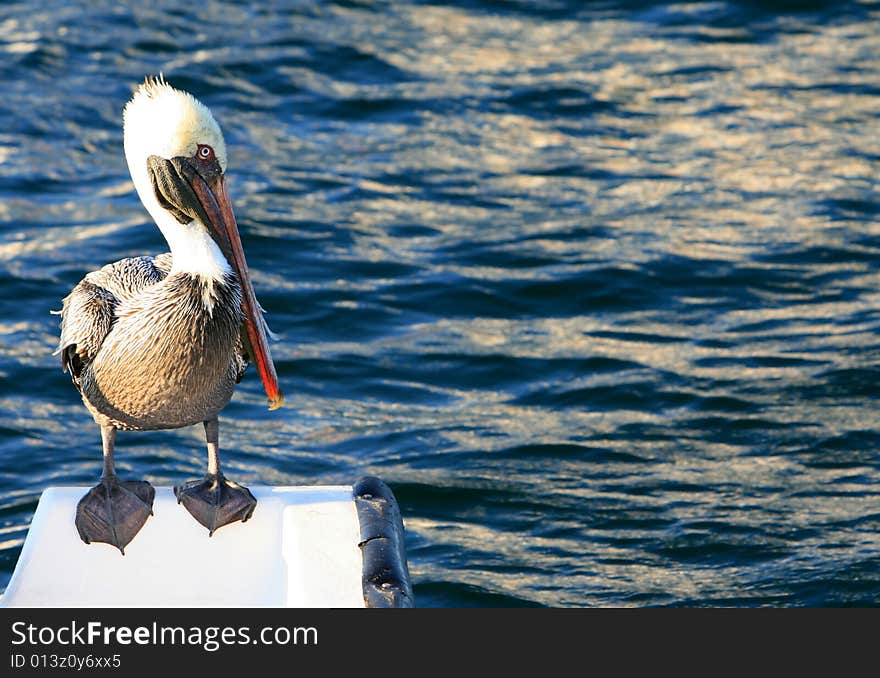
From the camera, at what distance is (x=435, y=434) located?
8.43 m

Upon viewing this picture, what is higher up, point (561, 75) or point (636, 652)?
point (561, 75)

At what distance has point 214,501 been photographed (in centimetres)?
561

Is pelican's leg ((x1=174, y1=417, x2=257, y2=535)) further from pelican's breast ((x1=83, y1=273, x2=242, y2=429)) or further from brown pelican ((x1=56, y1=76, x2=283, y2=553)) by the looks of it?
pelican's breast ((x1=83, y1=273, x2=242, y2=429))

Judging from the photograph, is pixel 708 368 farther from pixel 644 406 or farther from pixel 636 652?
pixel 636 652

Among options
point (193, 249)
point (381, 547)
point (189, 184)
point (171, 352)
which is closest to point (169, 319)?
point (171, 352)

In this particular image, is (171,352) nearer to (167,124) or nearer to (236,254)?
(236,254)

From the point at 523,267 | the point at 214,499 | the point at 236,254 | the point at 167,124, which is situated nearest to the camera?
the point at 167,124

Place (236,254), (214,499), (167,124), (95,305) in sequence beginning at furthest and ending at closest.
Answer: (214,499), (95,305), (236,254), (167,124)

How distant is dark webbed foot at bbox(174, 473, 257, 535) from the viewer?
5605 mm

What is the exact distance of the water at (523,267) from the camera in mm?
7699

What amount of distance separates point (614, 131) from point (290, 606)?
23.8 feet

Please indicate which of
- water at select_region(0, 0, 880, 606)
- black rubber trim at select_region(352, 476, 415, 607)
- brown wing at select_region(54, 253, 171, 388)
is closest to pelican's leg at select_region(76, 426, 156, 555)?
brown wing at select_region(54, 253, 171, 388)

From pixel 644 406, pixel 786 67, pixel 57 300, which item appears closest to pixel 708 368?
pixel 644 406

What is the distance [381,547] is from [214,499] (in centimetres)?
64
